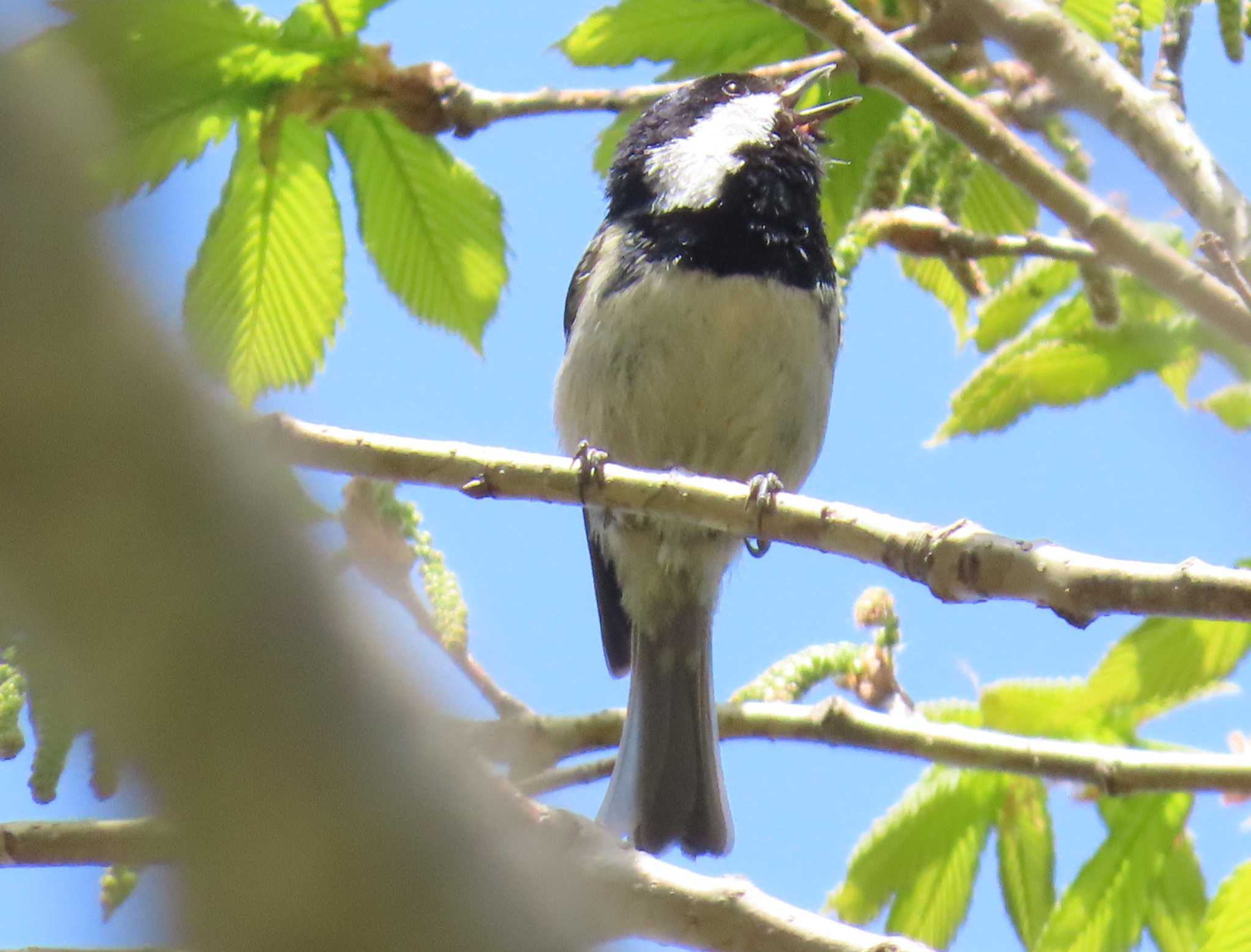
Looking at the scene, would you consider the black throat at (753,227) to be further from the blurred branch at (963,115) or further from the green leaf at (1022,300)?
the blurred branch at (963,115)

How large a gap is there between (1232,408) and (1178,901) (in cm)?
94

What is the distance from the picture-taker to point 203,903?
461 mm

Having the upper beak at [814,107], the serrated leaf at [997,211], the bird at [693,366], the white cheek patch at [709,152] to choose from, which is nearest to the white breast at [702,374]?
the bird at [693,366]

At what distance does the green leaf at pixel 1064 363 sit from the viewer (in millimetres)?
2428

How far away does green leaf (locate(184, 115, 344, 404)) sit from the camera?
2.58 m

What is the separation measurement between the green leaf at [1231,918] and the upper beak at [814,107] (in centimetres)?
152

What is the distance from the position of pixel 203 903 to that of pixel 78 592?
0.35ft

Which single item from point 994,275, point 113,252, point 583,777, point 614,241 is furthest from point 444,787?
point 614,241

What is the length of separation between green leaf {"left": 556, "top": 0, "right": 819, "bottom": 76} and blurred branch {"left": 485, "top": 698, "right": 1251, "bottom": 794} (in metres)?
1.21

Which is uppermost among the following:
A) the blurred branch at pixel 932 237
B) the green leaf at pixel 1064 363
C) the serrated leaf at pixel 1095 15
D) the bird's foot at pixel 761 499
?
the serrated leaf at pixel 1095 15

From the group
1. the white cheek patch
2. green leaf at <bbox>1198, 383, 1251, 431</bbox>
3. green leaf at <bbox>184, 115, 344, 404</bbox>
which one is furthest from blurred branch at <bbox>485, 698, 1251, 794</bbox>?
the white cheek patch

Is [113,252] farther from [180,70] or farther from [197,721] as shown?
[180,70]

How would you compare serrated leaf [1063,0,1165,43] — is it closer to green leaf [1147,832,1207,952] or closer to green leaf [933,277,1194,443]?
green leaf [933,277,1194,443]

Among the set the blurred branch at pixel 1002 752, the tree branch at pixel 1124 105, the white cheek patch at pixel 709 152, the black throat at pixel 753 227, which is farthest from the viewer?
the white cheek patch at pixel 709 152
